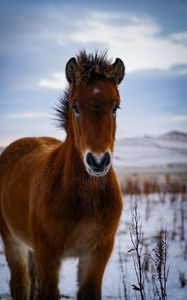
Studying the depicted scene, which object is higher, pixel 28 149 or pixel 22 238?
pixel 28 149

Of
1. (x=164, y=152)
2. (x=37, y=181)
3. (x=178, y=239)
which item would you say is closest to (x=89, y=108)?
(x=37, y=181)

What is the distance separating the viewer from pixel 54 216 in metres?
3.03

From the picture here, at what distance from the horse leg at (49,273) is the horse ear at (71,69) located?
1.58 metres

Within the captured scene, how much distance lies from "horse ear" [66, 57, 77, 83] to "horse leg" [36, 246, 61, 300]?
5.17 feet

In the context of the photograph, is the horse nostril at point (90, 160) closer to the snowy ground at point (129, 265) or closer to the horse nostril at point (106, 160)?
the horse nostril at point (106, 160)

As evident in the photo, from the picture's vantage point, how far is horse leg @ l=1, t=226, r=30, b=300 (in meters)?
4.25

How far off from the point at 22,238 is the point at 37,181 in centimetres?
83

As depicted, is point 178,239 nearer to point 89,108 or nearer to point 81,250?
point 81,250

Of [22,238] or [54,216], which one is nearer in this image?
[54,216]

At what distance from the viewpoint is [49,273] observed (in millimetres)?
3131

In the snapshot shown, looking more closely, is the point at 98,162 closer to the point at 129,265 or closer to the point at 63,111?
the point at 63,111

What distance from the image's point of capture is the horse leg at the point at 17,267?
4250 millimetres

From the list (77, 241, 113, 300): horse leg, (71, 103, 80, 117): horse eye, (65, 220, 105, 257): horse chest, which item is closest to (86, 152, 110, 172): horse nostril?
(71, 103, 80, 117): horse eye

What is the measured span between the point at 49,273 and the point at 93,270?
0.40 meters
